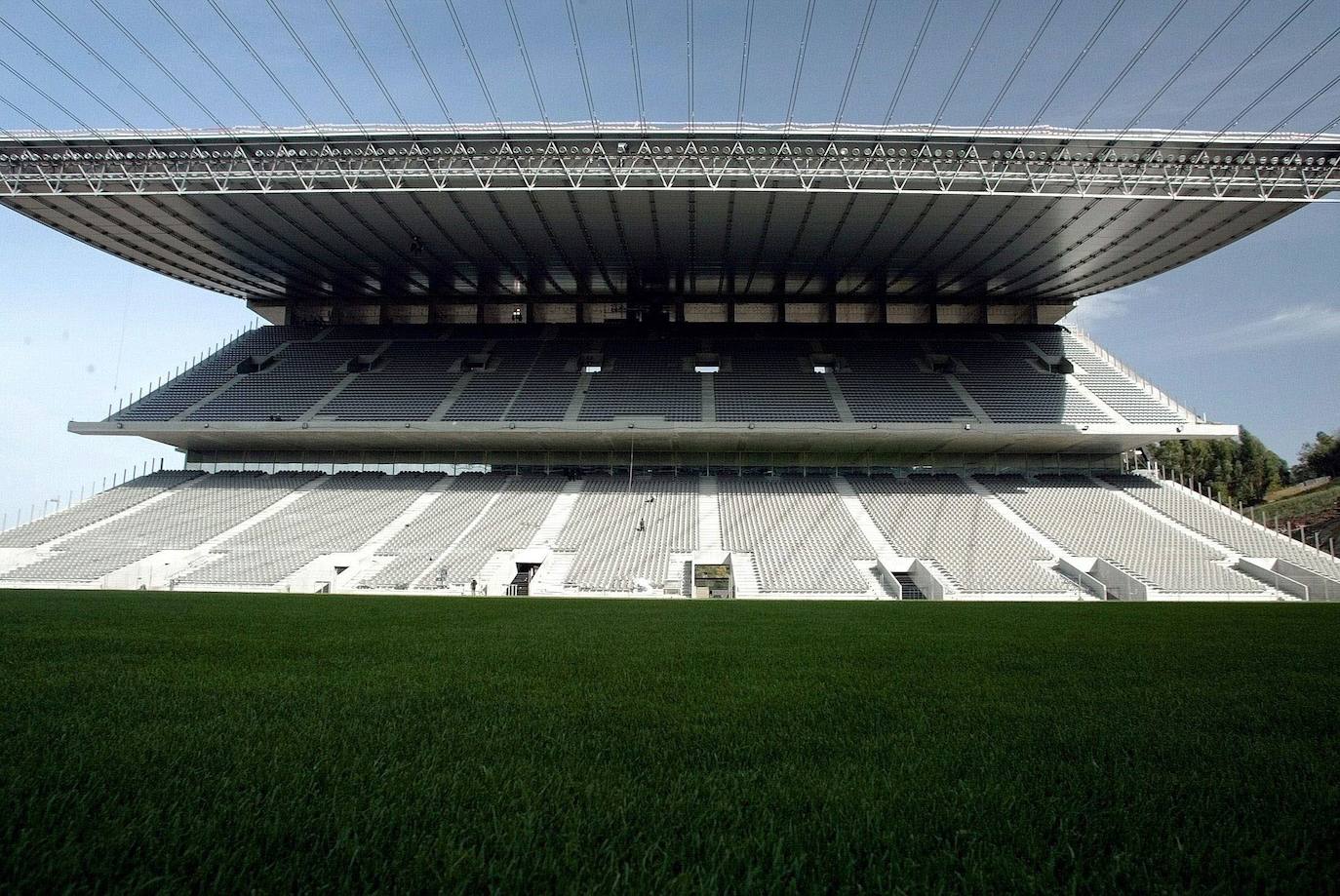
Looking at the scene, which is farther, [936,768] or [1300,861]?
[936,768]

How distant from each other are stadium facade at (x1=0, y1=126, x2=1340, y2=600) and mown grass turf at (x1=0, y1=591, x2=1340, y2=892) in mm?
18842

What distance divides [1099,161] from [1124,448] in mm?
15917

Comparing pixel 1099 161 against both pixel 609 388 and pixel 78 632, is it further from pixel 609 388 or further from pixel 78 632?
pixel 78 632

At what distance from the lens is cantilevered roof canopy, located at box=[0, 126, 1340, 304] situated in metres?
20.5

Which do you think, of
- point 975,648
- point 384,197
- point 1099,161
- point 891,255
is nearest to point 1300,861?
point 975,648

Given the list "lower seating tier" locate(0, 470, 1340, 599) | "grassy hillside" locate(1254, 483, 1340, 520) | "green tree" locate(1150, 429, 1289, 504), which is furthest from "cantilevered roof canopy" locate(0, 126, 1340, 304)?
"green tree" locate(1150, 429, 1289, 504)

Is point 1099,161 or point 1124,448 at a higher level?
point 1099,161

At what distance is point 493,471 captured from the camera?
32.3 metres

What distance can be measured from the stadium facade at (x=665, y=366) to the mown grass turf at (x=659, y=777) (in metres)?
18.8

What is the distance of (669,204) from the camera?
79.0ft

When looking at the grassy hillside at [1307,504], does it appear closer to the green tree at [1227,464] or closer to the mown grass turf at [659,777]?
the green tree at [1227,464]

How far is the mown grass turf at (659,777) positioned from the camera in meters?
1.43

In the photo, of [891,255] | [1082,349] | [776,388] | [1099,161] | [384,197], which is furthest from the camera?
[1082,349]

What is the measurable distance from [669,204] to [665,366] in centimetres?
1035
